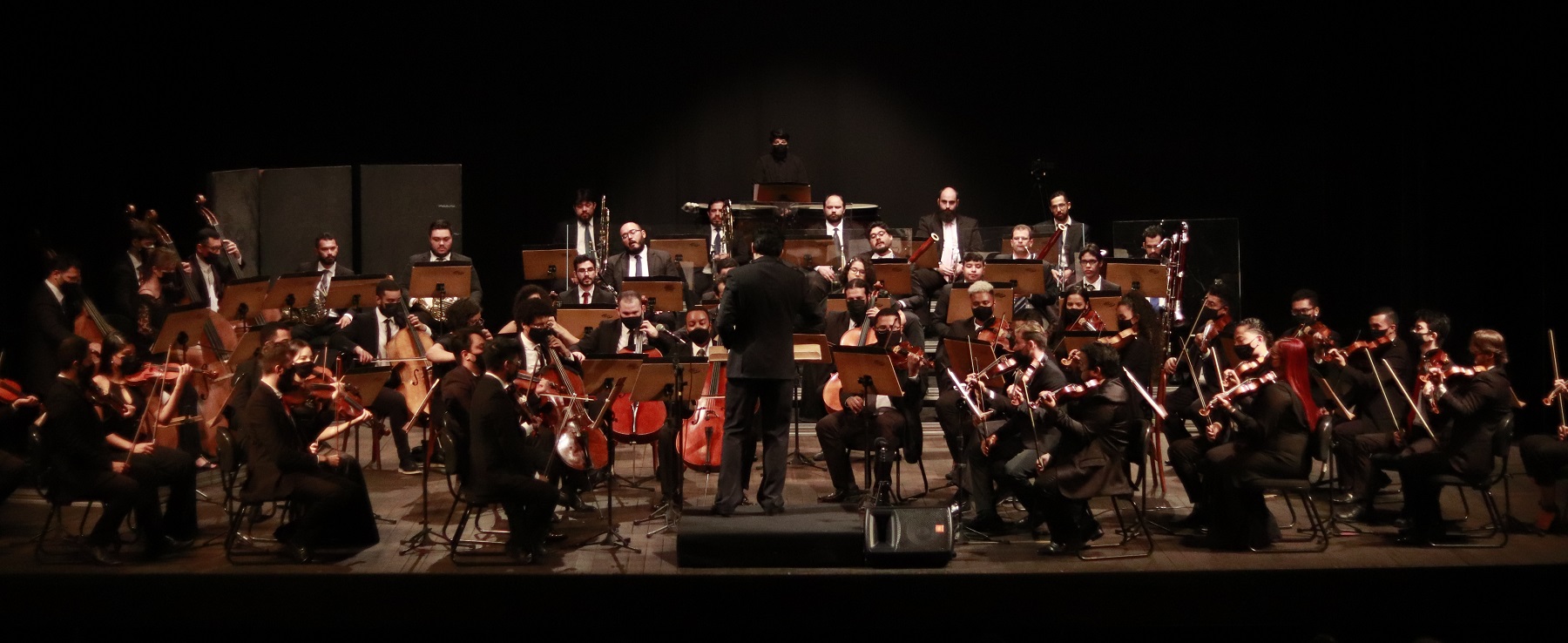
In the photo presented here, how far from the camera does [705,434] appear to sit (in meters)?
7.70

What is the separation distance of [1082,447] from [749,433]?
1.68m

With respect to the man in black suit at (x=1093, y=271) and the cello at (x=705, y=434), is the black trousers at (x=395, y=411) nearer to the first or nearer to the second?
the cello at (x=705, y=434)

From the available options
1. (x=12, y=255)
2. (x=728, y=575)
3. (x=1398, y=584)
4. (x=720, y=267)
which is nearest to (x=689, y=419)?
(x=728, y=575)

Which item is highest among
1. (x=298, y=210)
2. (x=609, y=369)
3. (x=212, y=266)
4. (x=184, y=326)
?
(x=298, y=210)

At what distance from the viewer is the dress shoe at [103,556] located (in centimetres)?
655

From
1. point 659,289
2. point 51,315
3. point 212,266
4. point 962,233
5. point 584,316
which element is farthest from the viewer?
point 962,233

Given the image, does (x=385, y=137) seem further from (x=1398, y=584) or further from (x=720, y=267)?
(x=1398, y=584)

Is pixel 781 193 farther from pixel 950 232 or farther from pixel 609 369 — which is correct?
pixel 609 369

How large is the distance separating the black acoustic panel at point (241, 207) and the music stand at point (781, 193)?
442cm

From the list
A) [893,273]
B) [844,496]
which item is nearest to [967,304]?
[893,273]

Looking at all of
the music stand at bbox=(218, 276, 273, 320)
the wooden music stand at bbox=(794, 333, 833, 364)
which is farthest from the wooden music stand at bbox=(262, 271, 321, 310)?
the wooden music stand at bbox=(794, 333, 833, 364)

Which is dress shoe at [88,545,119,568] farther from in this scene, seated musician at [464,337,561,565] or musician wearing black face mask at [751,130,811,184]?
musician wearing black face mask at [751,130,811,184]

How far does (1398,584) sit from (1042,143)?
280 inches

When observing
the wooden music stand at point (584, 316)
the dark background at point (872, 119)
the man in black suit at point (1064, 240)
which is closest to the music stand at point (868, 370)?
the wooden music stand at point (584, 316)
